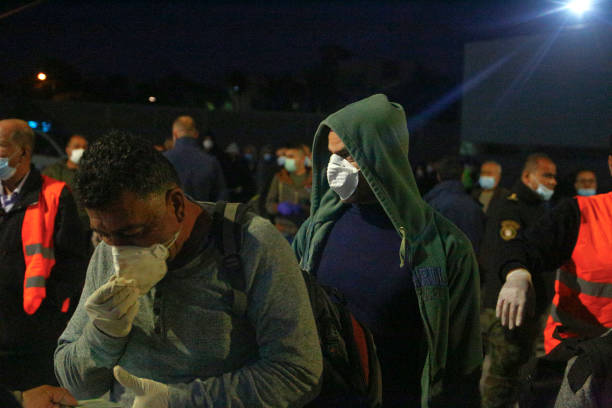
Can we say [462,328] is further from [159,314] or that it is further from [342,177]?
[159,314]

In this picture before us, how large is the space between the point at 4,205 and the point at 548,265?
3.04m

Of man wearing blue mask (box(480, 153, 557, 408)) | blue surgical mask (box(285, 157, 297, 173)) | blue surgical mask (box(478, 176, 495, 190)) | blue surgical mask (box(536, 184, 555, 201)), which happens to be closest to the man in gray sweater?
man wearing blue mask (box(480, 153, 557, 408))

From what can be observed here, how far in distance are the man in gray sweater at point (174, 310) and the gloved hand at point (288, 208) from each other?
19.6ft

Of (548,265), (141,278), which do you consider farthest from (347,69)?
(141,278)

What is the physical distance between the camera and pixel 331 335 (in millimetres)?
1842

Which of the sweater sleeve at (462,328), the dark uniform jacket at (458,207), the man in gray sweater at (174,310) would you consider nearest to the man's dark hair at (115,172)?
the man in gray sweater at (174,310)

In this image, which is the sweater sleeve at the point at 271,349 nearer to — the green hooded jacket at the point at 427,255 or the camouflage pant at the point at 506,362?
the green hooded jacket at the point at 427,255

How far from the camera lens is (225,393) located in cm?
157

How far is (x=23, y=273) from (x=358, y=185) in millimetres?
2172

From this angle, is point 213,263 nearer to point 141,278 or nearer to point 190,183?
point 141,278

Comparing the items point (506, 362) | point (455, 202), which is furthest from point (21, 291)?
point (455, 202)

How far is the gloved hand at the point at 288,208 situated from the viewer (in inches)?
303

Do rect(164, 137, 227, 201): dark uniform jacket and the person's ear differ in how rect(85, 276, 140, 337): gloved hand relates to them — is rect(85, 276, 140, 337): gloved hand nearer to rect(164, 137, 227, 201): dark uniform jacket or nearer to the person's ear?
the person's ear

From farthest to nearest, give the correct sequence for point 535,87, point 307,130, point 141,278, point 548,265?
point 535,87, point 307,130, point 548,265, point 141,278
